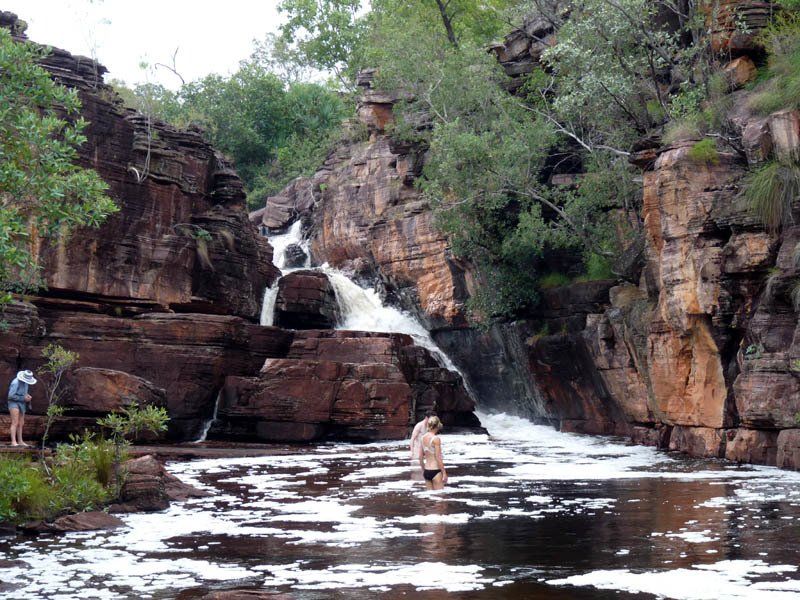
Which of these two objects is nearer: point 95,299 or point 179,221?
point 95,299

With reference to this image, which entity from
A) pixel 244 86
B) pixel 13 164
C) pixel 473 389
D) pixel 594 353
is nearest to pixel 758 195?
pixel 594 353

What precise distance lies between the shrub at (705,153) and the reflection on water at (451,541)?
7.36 m

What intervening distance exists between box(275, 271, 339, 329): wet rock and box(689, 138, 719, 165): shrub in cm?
1582

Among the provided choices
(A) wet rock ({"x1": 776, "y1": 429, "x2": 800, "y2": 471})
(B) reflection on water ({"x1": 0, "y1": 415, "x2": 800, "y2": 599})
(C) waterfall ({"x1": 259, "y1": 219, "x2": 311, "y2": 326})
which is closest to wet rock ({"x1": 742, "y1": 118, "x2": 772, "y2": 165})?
(A) wet rock ({"x1": 776, "y1": 429, "x2": 800, "y2": 471})

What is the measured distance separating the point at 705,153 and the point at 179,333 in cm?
1528

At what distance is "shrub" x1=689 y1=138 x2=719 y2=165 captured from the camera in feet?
68.6

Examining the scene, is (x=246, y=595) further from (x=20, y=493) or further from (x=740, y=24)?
(x=740, y=24)

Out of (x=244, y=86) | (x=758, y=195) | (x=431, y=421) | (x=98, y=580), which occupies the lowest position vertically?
(x=98, y=580)

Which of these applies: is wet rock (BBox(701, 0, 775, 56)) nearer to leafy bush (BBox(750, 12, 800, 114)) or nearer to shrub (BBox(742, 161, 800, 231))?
leafy bush (BBox(750, 12, 800, 114))

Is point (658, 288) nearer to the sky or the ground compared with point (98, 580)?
nearer to the sky

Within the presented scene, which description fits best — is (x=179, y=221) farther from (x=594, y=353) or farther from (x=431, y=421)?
(x=431, y=421)

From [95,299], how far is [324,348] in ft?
24.0

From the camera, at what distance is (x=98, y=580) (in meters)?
8.40

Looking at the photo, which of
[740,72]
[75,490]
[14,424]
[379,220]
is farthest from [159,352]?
[740,72]
